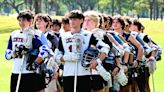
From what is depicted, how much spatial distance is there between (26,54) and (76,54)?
0.90 m

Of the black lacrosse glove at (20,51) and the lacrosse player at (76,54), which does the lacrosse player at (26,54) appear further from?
the lacrosse player at (76,54)

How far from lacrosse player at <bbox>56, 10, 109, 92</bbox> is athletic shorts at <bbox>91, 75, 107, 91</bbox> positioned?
12 centimetres

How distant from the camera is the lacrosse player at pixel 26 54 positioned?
7.90 meters

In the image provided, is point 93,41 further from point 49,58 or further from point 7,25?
point 7,25

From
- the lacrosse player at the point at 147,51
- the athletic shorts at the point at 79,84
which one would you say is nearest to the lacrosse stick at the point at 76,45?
the athletic shorts at the point at 79,84

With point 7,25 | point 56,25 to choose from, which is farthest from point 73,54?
point 7,25

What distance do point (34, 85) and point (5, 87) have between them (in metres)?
6.37

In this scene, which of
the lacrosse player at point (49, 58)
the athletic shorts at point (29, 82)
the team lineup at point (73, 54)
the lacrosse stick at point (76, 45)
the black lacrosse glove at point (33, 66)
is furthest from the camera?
the lacrosse player at point (49, 58)

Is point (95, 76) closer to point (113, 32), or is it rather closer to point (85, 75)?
point (85, 75)

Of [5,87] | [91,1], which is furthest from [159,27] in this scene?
[91,1]

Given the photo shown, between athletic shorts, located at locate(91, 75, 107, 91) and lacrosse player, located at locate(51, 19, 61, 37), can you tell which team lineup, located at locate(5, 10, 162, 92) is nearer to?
athletic shorts, located at locate(91, 75, 107, 91)

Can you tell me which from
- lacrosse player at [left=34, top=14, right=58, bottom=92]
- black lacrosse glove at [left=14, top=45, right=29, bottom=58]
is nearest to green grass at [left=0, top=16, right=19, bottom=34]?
lacrosse player at [left=34, top=14, right=58, bottom=92]

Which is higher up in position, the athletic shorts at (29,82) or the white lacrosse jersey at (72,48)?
the white lacrosse jersey at (72,48)

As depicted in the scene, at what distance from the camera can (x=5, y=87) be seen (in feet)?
47.3
